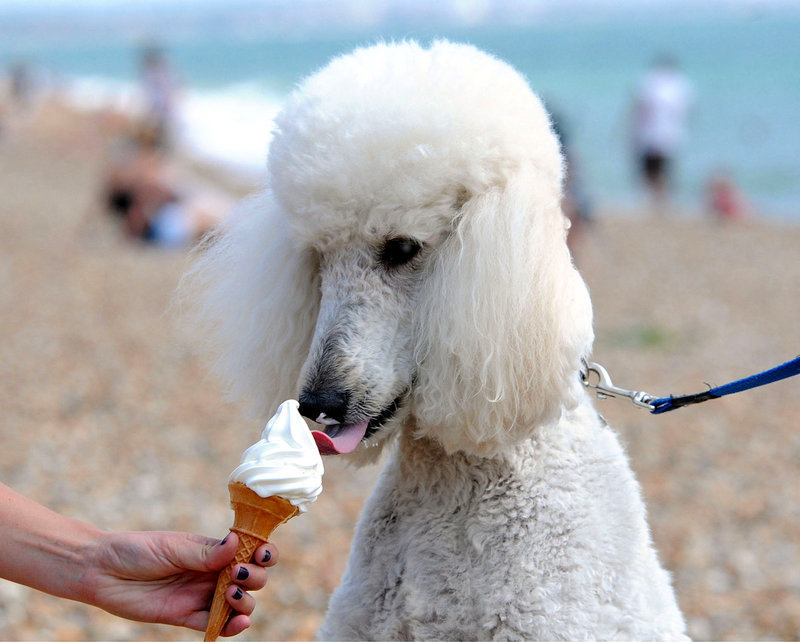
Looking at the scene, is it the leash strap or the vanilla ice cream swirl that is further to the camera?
the leash strap

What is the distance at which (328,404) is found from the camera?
148 cm

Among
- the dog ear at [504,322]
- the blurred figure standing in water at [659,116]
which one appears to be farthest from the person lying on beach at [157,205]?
the dog ear at [504,322]

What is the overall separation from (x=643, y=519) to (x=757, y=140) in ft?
67.1

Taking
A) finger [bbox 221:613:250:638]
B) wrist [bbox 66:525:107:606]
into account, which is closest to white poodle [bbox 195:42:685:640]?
finger [bbox 221:613:250:638]

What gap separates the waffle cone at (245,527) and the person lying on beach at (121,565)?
0.02 meters

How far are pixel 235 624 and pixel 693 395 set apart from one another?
941 millimetres

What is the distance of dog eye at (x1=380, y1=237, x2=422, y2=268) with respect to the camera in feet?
Result: 5.18

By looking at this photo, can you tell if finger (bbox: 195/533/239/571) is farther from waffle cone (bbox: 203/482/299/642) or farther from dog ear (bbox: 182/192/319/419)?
dog ear (bbox: 182/192/319/419)

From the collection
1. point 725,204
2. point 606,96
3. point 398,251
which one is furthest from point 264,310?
point 606,96

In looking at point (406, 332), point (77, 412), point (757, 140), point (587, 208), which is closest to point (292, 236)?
point (406, 332)

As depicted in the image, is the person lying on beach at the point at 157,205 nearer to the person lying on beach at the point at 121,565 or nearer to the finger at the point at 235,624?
Answer: the person lying on beach at the point at 121,565

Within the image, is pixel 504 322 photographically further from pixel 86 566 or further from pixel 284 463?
pixel 86 566

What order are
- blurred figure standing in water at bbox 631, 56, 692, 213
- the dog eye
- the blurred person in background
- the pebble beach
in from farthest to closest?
the blurred person in background, blurred figure standing in water at bbox 631, 56, 692, 213, the pebble beach, the dog eye

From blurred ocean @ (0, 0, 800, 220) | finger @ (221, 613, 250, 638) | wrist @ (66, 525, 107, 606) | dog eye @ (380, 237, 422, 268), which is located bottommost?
blurred ocean @ (0, 0, 800, 220)
